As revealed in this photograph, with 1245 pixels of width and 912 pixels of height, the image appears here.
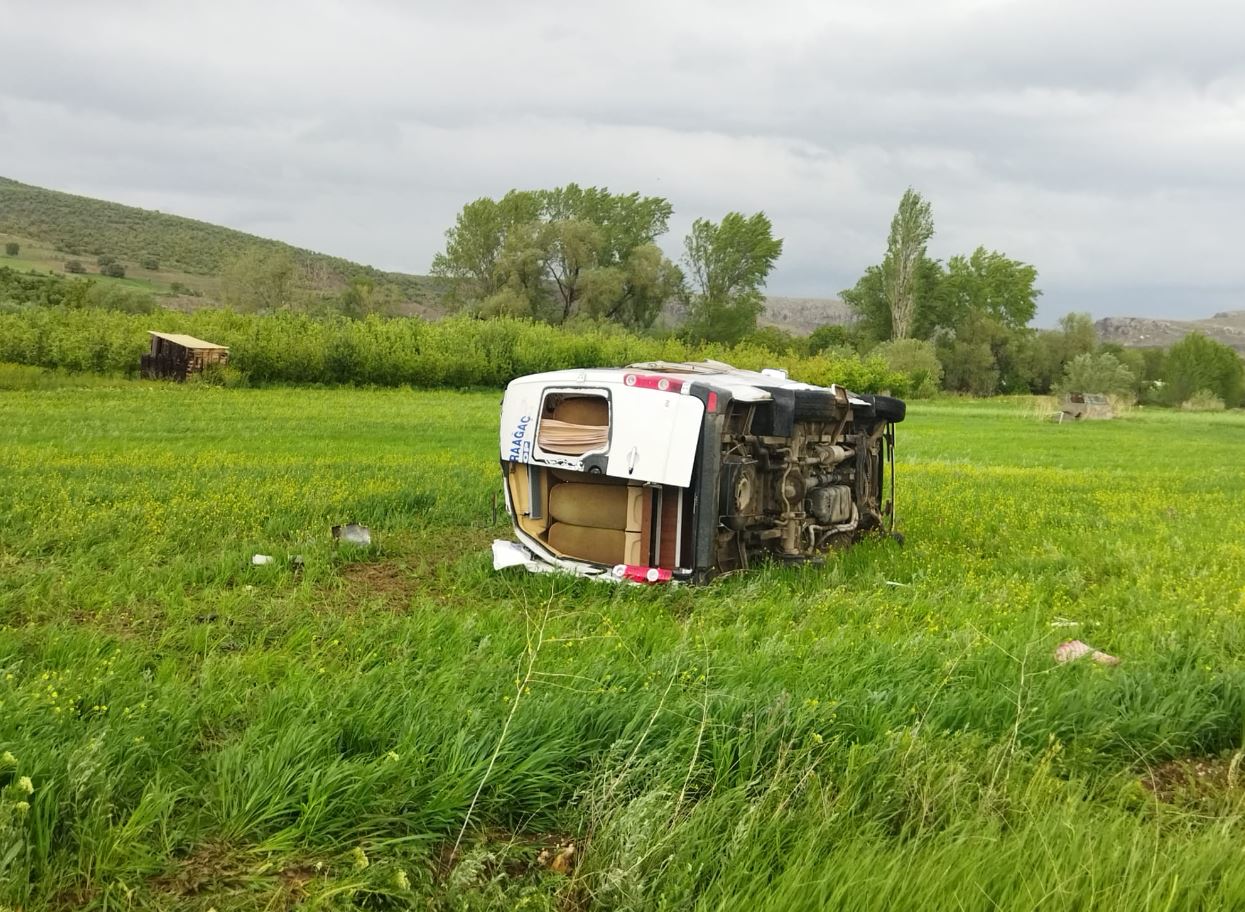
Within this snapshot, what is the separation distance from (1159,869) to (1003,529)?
24.3 ft

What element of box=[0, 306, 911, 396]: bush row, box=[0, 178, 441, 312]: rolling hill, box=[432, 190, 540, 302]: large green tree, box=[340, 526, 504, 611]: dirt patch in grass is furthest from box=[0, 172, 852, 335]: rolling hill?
box=[340, 526, 504, 611]: dirt patch in grass

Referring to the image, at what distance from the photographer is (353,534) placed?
7859mm

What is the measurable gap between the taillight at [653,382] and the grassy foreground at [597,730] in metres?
1.50

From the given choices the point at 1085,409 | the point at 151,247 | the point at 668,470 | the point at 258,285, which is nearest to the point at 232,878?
the point at 668,470

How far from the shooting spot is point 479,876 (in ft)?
9.12

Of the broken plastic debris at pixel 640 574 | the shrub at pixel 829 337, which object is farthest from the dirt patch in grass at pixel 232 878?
the shrub at pixel 829 337

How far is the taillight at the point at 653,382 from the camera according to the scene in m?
6.31

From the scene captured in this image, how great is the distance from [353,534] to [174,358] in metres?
31.1

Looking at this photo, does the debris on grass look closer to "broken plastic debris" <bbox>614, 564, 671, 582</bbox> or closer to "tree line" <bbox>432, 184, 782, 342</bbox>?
"broken plastic debris" <bbox>614, 564, 671, 582</bbox>

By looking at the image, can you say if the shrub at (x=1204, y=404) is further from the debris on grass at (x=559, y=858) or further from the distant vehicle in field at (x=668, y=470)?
the debris on grass at (x=559, y=858)

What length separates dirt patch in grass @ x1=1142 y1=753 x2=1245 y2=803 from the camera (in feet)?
12.4

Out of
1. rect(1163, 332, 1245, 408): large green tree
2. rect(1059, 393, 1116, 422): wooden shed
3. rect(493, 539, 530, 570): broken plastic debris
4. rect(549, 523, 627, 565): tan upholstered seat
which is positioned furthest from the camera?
rect(1163, 332, 1245, 408): large green tree

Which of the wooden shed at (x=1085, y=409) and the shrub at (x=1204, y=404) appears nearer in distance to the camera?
the wooden shed at (x=1085, y=409)

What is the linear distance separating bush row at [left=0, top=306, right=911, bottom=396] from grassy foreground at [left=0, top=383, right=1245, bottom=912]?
31.1 metres
